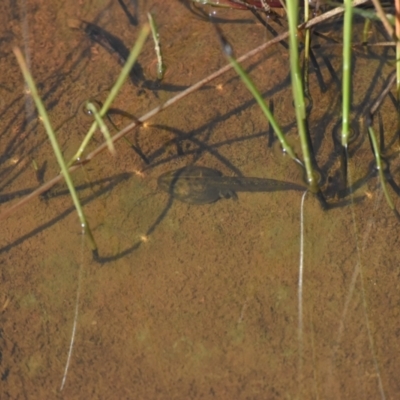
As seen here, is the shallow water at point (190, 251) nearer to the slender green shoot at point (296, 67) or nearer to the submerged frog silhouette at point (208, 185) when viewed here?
the submerged frog silhouette at point (208, 185)

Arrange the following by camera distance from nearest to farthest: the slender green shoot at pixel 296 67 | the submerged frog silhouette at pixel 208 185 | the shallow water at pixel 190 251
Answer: the slender green shoot at pixel 296 67
the shallow water at pixel 190 251
the submerged frog silhouette at pixel 208 185

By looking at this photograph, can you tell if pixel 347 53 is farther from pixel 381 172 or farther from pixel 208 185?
pixel 208 185

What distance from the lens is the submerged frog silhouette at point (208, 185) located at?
1.81 metres

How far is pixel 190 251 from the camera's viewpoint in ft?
5.73

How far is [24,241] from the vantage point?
175 centimetres

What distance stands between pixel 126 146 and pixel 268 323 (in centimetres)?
Answer: 71

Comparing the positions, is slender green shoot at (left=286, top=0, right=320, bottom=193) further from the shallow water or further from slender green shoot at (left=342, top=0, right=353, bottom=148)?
the shallow water

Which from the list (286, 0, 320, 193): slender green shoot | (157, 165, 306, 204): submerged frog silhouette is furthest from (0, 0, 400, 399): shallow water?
(286, 0, 320, 193): slender green shoot

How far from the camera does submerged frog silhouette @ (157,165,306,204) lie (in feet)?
5.94

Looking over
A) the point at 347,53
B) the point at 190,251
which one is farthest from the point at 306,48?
the point at 190,251

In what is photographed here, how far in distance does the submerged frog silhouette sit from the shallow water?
2 centimetres

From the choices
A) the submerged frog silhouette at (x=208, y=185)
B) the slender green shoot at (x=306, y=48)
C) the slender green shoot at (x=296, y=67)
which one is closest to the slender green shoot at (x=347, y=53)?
the slender green shoot at (x=296, y=67)

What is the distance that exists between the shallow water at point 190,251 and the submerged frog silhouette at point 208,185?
0.08ft

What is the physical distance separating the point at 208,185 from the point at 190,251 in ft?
0.72
